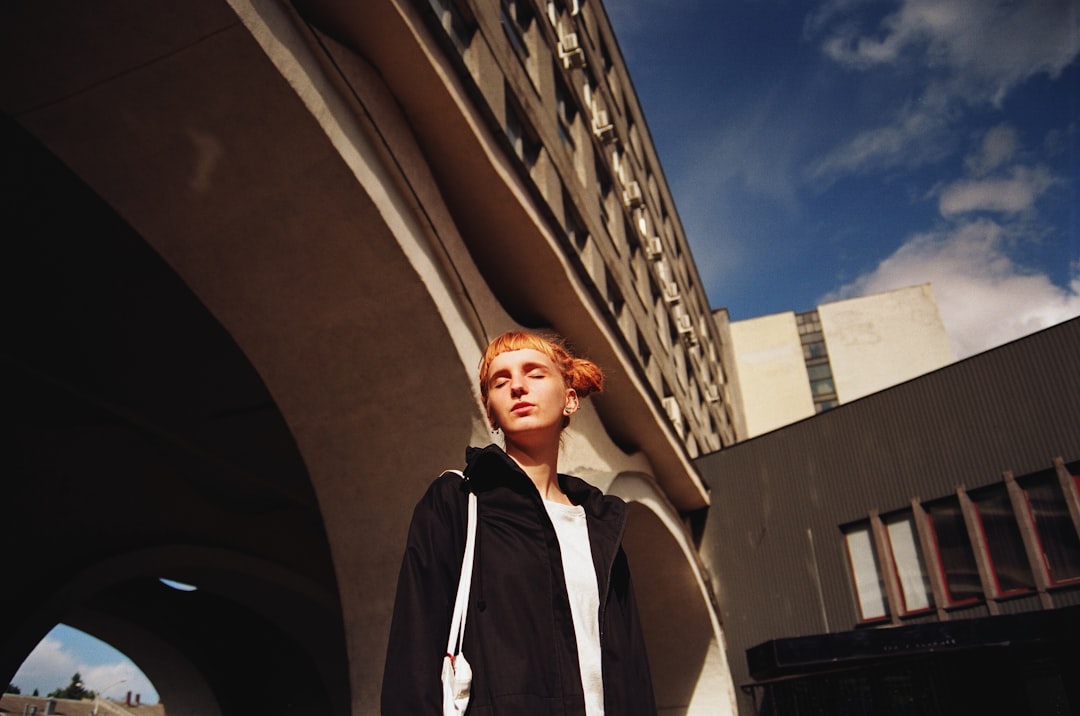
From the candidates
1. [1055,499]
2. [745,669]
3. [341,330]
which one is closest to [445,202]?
[341,330]

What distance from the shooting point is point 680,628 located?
693 inches

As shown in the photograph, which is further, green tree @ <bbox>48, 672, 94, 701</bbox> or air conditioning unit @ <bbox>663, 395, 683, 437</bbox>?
green tree @ <bbox>48, 672, 94, 701</bbox>

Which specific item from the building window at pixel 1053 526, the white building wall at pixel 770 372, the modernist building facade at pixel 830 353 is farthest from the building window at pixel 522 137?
the white building wall at pixel 770 372

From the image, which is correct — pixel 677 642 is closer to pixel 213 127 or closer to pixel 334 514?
pixel 334 514

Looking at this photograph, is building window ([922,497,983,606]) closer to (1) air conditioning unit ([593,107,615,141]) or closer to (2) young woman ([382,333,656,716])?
(1) air conditioning unit ([593,107,615,141])

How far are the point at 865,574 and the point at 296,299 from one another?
1365 cm

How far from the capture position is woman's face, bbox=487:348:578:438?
2852mm

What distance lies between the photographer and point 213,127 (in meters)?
6.15

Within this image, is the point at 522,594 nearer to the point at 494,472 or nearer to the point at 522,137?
the point at 494,472

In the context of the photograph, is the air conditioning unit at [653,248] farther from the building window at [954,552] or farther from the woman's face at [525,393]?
the woman's face at [525,393]

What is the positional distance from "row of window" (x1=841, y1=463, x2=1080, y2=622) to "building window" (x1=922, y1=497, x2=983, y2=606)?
0.02 meters

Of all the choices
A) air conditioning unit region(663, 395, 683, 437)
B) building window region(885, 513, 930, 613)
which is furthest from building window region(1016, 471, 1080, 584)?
air conditioning unit region(663, 395, 683, 437)

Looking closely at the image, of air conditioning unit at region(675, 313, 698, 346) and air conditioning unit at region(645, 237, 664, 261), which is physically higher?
air conditioning unit at region(645, 237, 664, 261)

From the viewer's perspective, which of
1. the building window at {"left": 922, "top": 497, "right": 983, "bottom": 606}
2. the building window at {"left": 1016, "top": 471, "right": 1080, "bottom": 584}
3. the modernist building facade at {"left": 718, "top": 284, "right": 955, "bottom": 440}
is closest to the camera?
the building window at {"left": 1016, "top": 471, "right": 1080, "bottom": 584}
